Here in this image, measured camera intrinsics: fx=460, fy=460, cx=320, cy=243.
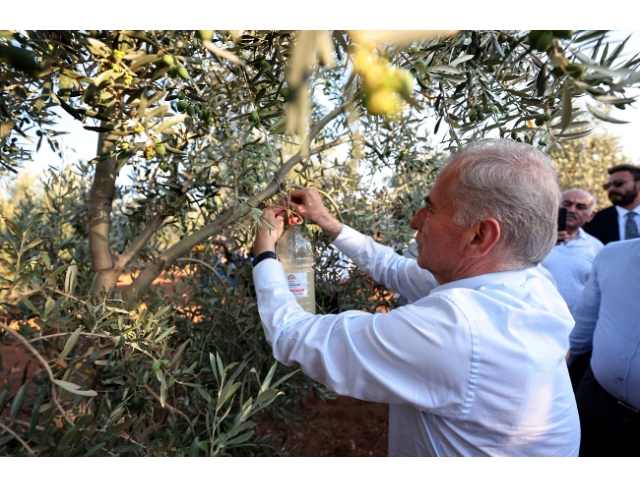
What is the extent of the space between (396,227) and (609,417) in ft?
4.79

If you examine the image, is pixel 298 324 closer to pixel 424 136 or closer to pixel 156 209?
pixel 156 209

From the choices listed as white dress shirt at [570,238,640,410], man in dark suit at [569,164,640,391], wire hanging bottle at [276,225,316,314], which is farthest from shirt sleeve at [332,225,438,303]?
man in dark suit at [569,164,640,391]

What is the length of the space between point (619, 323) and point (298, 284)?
152cm

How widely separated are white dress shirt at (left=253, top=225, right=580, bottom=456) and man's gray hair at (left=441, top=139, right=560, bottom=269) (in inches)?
3.8

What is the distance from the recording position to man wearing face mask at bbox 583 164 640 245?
4680 millimetres

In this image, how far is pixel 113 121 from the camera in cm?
125

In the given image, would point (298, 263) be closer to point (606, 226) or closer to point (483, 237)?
point (483, 237)

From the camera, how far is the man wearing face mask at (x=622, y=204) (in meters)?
4.68

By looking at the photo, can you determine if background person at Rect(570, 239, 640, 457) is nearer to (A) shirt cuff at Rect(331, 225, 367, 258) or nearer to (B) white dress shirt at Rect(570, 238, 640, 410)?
(B) white dress shirt at Rect(570, 238, 640, 410)

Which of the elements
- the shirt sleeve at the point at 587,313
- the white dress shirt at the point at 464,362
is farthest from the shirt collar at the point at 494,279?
the shirt sleeve at the point at 587,313

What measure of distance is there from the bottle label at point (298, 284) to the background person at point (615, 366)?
1.46m

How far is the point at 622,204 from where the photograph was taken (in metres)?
4.81

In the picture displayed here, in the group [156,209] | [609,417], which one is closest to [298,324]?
[156,209]

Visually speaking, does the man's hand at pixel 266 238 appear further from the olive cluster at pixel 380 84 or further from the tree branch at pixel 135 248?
the olive cluster at pixel 380 84
